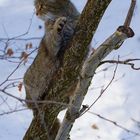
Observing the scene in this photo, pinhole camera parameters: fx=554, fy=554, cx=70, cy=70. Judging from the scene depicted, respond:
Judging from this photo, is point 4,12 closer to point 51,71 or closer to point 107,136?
point 107,136

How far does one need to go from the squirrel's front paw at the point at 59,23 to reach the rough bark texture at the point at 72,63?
7.1 inches

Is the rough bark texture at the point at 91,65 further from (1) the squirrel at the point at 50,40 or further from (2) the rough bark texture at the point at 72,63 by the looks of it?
(1) the squirrel at the point at 50,40

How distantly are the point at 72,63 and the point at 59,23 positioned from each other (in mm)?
263

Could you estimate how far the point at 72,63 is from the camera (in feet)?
9.71

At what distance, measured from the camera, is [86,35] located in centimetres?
288

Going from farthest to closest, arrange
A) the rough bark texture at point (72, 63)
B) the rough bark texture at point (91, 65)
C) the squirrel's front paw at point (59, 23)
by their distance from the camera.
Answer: the squirrel's front paw at point (59, 23)
the rough bark texture at point (72, 63)
the rough bark texture at point (91, 65)

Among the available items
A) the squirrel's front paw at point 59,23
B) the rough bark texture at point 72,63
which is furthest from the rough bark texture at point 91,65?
the squirrel's front paw at point 59,23

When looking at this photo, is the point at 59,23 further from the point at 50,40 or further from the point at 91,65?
the point at 91,65

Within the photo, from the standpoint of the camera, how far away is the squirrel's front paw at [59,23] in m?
3.08

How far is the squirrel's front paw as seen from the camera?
3.08m

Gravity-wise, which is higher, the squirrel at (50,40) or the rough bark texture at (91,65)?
the squirrel at (50,40)

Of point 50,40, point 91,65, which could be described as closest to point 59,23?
point 50,40

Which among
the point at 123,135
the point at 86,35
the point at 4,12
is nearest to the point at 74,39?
the point at 86,35

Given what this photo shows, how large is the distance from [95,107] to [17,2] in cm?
319
